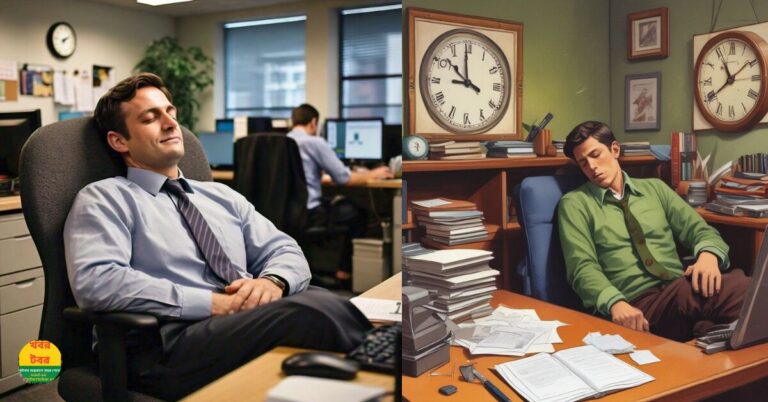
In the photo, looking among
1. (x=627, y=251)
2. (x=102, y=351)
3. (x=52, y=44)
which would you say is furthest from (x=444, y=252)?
(x=52, y=44)

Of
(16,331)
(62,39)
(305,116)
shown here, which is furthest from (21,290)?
(305,116)

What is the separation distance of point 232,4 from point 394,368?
1.87 ft

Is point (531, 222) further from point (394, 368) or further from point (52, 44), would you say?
point (52, 44)

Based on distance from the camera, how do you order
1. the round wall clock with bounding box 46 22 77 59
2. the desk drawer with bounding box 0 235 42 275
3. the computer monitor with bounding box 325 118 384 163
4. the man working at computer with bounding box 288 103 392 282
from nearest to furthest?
the desk drawer with bounding box 0 235 42 275, the round wall clock with bounding box 46 22 77 59, the man working at computer with bounding box 288 103 392 282, the computer monitor with bounding box 325 118 384 163

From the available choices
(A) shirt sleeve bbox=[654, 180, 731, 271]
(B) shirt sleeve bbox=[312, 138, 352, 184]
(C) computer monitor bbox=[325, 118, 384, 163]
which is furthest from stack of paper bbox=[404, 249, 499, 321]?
(C) computer monitor bbox=[325, 118, 384, 163]

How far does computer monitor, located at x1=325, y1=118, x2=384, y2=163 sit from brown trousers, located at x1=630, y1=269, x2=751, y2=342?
3346mm

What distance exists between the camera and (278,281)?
795mm

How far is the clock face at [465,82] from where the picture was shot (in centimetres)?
72

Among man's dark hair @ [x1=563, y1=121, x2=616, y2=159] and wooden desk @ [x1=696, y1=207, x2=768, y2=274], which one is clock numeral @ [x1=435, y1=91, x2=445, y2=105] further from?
wooden desk @ [x1=696, y1=207, x2=768, y2=274]

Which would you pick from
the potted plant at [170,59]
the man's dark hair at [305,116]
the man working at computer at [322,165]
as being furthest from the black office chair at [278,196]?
the man's dark hair at [305,116]

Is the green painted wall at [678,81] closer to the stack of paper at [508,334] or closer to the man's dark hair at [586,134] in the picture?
the man's dark hair at [586,134]

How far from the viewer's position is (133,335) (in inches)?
31.2

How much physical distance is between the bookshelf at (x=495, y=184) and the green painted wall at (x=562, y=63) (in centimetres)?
6

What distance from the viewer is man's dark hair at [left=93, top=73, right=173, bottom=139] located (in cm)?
80
